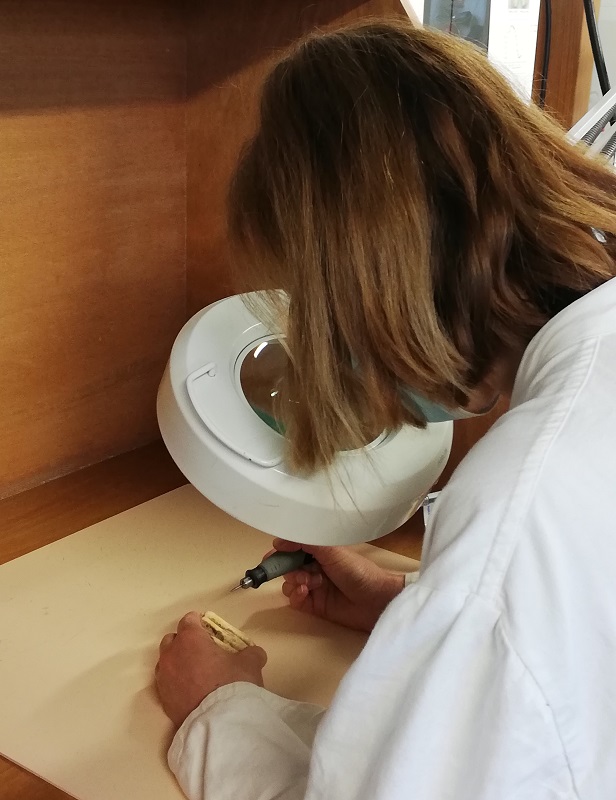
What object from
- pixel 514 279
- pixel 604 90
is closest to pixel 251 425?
pixel 514 279

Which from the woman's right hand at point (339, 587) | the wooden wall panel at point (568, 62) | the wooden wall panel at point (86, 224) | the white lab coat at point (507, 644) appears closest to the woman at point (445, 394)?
the white lab coat at point (507, 644)

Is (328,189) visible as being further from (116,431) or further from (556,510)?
(116,431)

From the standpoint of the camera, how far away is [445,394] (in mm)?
611

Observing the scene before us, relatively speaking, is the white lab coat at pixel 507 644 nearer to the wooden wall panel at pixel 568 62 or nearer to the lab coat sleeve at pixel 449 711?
the lab coat sleeve at pixel 449 711

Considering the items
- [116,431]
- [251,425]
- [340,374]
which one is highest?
[340,374]

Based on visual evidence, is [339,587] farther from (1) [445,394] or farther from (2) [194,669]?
(1) [445,394]

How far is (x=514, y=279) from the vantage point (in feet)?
1.92

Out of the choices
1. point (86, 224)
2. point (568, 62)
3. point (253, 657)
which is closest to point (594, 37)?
point (568, 62)

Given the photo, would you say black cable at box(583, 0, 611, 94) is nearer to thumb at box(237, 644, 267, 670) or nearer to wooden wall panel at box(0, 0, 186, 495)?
wooden wall panel at box(0, 0, 186, 495)

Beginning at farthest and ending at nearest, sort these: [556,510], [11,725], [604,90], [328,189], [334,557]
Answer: [604,90] < [334,557] < [11,725] < [328,189] < [556,510]

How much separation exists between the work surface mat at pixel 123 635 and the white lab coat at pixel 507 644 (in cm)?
27

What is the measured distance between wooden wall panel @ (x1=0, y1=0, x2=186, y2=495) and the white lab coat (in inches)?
28.1

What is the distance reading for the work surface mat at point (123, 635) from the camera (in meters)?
0.67

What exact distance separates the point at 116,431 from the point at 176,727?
563 millimetres
